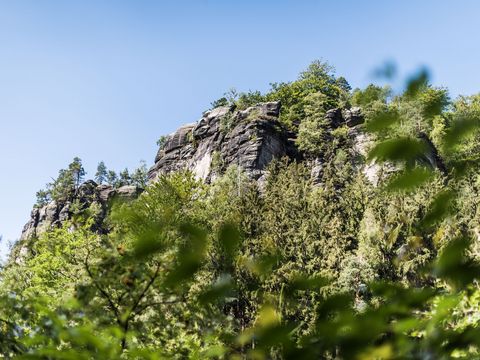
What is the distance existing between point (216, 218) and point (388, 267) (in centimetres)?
1316

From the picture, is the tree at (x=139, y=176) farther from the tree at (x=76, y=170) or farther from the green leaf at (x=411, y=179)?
the green leaf at (x=411, y=179)

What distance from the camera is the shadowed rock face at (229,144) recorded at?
5362 cm

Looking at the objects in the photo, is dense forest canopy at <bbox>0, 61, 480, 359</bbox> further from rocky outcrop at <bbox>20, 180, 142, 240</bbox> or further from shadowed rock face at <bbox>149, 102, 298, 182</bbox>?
rocky outcrop at <bbox>20, 180, 142, 240</bbox>

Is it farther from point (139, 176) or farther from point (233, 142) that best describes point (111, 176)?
point (233, 142)

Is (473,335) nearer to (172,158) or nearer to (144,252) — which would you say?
(144,252)

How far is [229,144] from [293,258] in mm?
25767

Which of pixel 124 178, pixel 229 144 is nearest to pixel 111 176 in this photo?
pixel 124 178

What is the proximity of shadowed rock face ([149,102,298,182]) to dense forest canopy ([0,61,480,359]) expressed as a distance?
2143 millimetres

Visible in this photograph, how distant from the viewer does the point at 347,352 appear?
3.45 ft

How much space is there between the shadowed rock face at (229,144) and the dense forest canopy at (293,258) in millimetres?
2143

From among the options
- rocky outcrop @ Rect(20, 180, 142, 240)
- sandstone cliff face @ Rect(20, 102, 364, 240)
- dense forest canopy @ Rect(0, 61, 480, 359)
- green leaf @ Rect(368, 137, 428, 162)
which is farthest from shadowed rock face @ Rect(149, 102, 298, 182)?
green leaf @ Rect(368, 137, 428, 162)

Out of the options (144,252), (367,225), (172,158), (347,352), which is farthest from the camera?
(172,158)

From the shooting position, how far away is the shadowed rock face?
5362 cm

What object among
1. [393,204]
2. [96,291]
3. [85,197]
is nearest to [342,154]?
[393,204]
